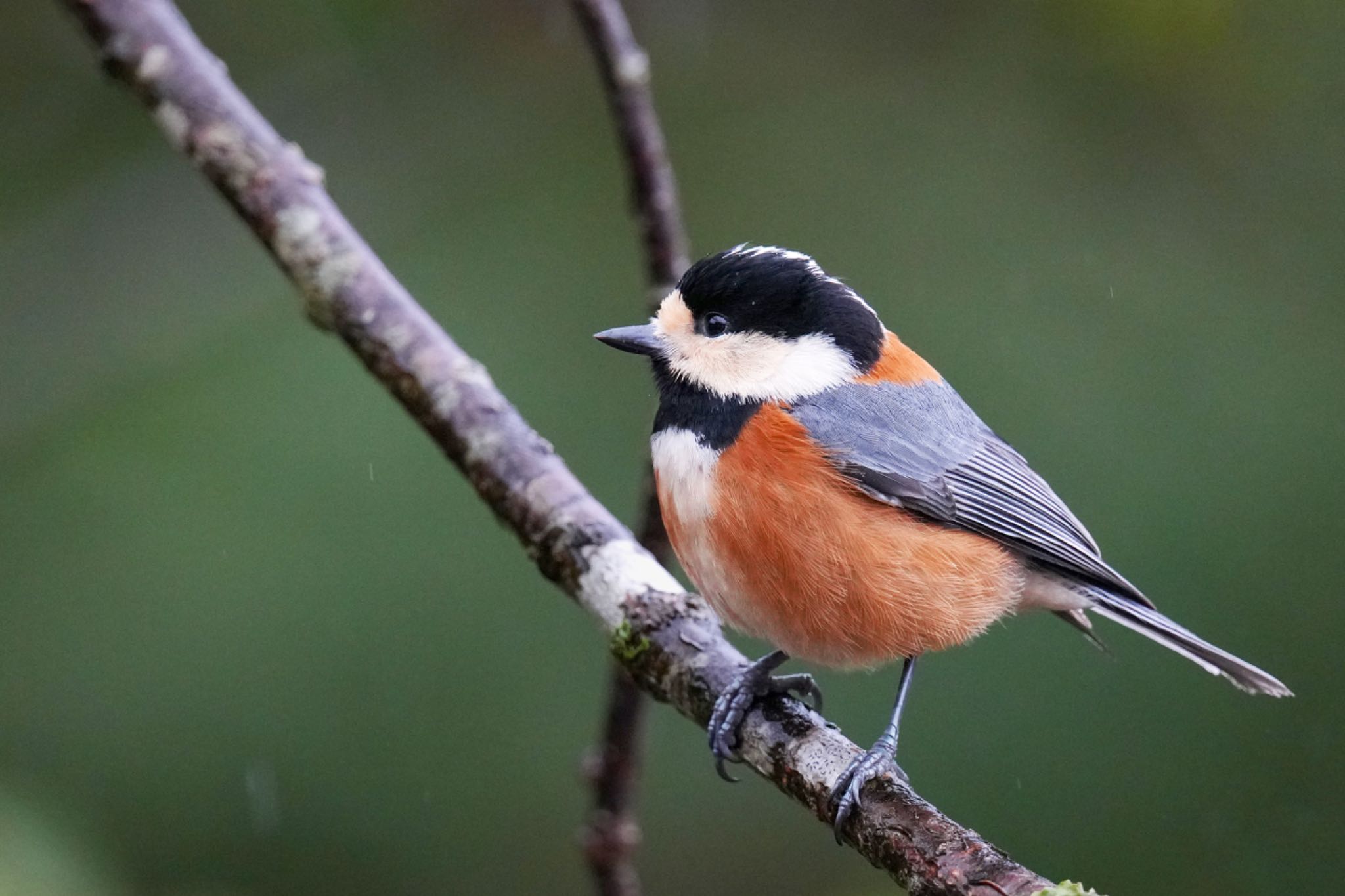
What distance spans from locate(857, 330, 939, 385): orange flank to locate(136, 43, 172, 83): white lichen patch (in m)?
1.55

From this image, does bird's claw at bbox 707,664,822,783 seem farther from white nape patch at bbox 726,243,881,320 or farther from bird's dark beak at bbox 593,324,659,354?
white nape patch at bbox 726,243,881,320

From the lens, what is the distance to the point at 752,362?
8.98 feet

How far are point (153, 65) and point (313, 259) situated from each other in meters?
0.53

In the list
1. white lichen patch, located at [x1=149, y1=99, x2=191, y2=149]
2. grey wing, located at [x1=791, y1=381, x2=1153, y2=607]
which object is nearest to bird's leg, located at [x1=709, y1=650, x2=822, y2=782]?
grey wing, located at [x1=791, y1=381, x2=1153, y2=607]

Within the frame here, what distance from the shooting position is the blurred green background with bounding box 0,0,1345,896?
3543 millimetres

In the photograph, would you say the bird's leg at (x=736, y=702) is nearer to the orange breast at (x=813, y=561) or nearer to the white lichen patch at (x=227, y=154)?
the orange breast at (x=813, y=561)

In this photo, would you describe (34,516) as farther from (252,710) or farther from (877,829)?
(877,829)

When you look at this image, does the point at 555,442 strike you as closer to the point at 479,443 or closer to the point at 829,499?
the point at 479,443

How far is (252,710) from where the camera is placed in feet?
12.4

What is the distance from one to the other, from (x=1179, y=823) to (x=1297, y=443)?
104 centimetres

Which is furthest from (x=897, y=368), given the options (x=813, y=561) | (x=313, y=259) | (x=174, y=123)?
(x=174, y=123)

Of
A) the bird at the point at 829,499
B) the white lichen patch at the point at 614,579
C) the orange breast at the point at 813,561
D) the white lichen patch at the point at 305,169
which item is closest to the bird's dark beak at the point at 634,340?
the bird at the point at 829,499

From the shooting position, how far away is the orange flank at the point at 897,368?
2.80 metres

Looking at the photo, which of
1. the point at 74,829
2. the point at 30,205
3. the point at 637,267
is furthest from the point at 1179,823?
the point at 30,205
